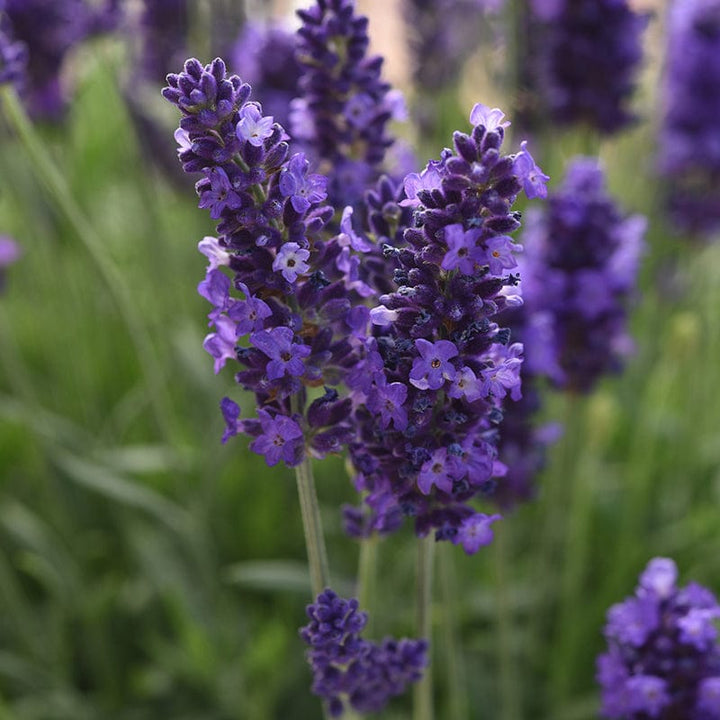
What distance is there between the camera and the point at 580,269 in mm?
2082

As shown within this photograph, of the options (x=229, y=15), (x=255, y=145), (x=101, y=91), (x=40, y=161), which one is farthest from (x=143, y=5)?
(x=255, y=145)

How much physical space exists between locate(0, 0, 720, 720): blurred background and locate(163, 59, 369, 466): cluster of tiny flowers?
2.38ft

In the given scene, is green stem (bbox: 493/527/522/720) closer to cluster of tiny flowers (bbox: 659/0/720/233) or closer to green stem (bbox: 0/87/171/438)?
green stem (bbox: 0/87/171/438)

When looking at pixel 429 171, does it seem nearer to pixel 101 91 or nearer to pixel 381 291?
pixel 381 291

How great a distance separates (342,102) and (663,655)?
0.98 meters

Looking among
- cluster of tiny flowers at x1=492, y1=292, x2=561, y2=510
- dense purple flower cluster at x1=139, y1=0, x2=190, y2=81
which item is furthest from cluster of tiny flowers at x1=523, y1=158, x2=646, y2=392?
dense purple flower cluster at x1=139, y1=0, x2=190, y2=81

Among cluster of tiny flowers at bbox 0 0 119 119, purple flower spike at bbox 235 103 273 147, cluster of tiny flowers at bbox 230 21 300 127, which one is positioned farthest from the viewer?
cluster of tiny flowers at bbox 0 0 119 119

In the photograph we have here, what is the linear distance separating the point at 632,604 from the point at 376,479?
0.50 metres

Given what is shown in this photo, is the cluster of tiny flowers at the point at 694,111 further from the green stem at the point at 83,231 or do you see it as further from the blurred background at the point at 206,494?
the green stem at the point at 83,231

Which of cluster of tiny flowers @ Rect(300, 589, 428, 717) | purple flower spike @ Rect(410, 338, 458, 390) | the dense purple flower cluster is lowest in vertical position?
cluster of tiny flowers @ Rect(300, 589, 428, 717)

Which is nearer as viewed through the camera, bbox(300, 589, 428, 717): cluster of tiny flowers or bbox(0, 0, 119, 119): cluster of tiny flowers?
bbox(300, 589, 428, 717): cluster of tiny flowers

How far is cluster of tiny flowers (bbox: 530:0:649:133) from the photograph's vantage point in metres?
2.53

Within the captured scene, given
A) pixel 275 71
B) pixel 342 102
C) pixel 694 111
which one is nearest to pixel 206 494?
pixel 275 71

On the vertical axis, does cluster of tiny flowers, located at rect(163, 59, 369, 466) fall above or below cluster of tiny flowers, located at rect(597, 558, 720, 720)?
above
